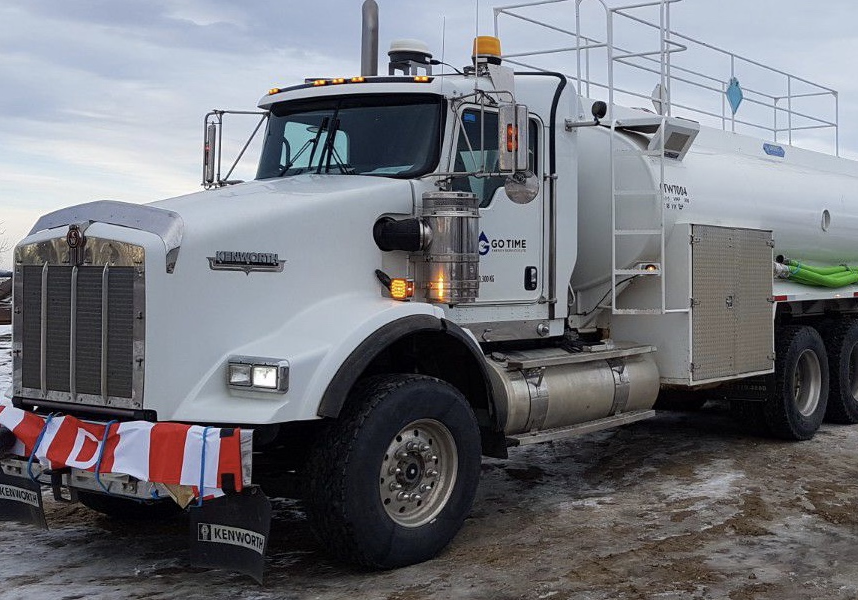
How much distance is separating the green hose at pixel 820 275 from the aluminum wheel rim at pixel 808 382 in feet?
2.43

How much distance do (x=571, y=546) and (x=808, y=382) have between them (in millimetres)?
5477

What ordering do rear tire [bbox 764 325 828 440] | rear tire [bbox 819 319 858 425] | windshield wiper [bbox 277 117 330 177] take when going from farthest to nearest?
1. rear tire [bbox 819 319 858 425]
2. rear tire [bbox 764 325 828 440]
3. windshield wiper [bbox 277 117 330 177]

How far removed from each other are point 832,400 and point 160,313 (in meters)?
8.39

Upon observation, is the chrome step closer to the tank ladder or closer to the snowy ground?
the snowy ground

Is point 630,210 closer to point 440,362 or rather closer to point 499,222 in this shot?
point 499,222

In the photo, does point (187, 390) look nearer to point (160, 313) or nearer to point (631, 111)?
point (160, 313)

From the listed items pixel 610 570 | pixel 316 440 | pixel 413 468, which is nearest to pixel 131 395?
pixel 316 440

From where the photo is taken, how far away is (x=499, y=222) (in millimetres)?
7355

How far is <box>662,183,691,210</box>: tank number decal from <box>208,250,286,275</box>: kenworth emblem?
3878mm

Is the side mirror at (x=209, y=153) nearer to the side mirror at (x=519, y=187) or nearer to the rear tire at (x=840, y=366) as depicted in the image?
the side mirror at (x=519, y=187)

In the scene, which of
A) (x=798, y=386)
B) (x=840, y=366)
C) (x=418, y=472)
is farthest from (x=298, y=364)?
(x=840, y=366)

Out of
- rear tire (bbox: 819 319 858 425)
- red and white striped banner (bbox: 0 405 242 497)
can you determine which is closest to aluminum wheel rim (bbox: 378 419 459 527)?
red and white striped banner (bbox: 0 405 242 497)

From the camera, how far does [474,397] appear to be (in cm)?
703

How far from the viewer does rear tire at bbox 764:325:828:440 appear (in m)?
10.2
